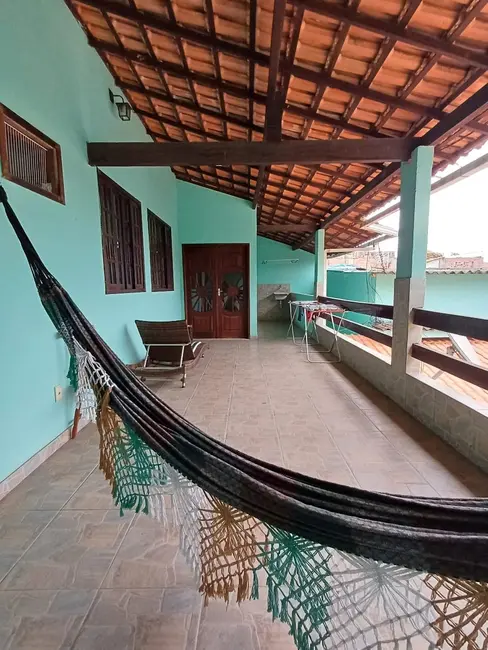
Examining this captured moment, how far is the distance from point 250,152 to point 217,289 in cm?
425

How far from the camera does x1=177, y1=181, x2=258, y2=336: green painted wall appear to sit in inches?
275

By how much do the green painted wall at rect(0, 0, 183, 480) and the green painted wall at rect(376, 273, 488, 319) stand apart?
882 cm

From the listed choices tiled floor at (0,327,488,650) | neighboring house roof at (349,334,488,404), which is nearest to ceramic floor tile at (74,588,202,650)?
tiled floor at (0,327,488,650)

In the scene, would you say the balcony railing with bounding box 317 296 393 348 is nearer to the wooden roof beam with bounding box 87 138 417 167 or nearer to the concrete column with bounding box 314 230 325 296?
the wooden roof beam with bounding box 87 138 417 167

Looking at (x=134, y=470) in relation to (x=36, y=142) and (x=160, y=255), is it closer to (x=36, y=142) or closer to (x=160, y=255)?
(x=36, y=142)

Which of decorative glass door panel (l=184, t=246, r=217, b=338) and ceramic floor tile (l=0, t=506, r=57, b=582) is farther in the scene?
decorative glass door panel (l=184, t=246, r=217, b=338)

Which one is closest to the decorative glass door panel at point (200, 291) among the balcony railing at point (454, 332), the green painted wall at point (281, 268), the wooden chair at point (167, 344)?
the wooden chair at point (167, 344)

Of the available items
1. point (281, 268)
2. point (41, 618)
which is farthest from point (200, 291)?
point (41, 618)

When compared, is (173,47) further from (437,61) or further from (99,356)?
(99,356)

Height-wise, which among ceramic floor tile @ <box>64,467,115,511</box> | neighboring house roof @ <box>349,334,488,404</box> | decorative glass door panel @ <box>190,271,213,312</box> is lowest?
neighboring house roof @ <box>349,334,488,404</box>

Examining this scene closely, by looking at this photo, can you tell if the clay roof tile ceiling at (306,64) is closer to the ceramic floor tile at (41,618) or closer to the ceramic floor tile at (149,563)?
the ceramic floor tile at (149,563)

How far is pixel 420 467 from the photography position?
207 cm

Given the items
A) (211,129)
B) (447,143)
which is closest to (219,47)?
(211,129)

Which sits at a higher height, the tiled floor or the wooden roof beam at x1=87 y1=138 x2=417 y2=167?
the wooden roof beam at x1=87 y1=138 x2=417 y2=167
